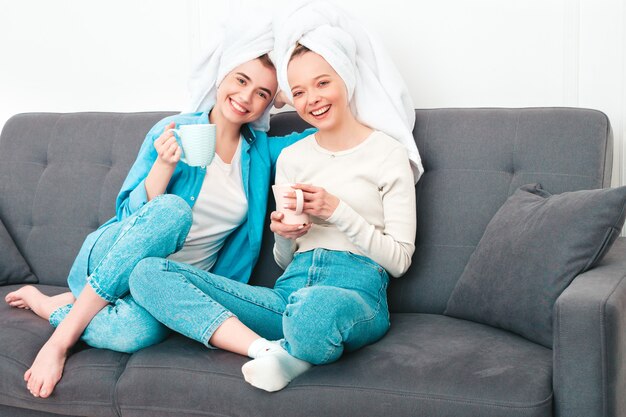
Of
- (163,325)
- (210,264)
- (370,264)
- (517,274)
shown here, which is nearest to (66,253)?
(210,264)

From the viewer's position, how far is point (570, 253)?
5.42ft

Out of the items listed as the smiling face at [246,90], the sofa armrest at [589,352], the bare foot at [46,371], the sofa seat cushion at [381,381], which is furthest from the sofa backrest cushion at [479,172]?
the bare foot at [46,371]

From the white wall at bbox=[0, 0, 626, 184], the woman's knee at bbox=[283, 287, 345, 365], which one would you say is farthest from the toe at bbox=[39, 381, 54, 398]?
the white wall at bbox=[0, 0, 626, 184]

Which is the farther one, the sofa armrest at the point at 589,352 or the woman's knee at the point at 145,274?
the woman's knee at the point at 145,274

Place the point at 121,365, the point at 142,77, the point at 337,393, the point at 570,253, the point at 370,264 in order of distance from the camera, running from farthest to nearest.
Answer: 1. the point at 142,77
2. the point at 370,264
3. the point at 121,365
4. the point at 570,253
5. the point at 337,393

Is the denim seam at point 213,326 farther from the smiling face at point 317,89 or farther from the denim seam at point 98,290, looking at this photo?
the smiling face at point 317,89

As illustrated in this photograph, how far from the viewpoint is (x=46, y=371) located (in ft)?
5.76

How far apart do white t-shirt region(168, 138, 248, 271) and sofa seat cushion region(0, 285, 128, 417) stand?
40cm

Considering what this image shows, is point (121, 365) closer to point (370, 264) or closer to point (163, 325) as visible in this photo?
point (163, 325)

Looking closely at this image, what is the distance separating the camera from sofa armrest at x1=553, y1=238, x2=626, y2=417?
4.55 feet

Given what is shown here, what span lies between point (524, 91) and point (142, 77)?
139cm

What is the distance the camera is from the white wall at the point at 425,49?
2.26 m

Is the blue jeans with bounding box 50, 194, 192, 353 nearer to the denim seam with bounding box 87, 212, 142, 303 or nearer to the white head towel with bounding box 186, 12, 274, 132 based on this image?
the denim seam with bounding box 87, 212, 142, 303

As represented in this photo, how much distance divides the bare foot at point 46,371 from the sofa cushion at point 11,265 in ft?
2.25
